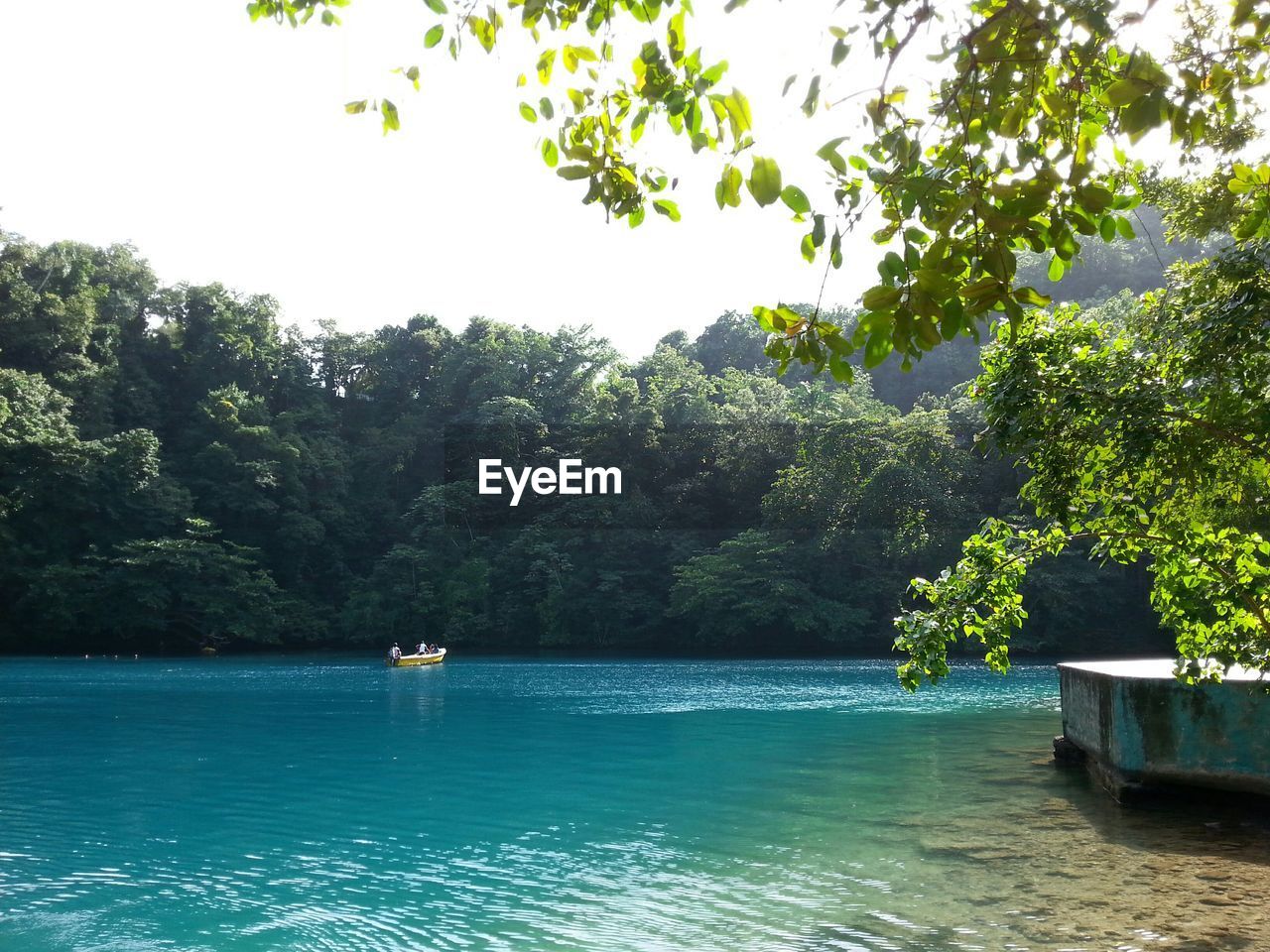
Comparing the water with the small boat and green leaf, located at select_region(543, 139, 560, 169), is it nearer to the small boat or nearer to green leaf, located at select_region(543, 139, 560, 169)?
green leaf, located at select_region(543, 139, 560, 169)

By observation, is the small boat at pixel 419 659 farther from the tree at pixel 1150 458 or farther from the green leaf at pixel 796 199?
the green leaf at pixel 796 199

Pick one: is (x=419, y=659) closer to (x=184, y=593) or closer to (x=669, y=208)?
(x=184, y=593)

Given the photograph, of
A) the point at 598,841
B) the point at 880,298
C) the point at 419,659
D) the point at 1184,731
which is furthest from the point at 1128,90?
the point at 419,659

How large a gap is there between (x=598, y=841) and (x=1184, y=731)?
4.57 meters

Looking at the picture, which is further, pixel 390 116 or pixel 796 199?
pixel 390 116

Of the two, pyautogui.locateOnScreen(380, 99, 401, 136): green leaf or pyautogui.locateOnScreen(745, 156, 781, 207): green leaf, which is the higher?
pyautogui.locateOnScreen(380, 99, 401, 136): green leaf

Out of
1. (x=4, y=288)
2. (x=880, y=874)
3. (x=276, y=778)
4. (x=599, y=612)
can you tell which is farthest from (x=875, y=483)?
(x=4, y=288)

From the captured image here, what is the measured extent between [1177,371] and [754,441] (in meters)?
32.5

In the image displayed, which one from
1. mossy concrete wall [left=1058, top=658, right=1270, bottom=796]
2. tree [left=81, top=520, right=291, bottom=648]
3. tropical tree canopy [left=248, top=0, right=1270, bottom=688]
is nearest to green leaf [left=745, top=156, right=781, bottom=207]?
tropical tree canopy [left=248, top=0, right=1270, bottom=688]

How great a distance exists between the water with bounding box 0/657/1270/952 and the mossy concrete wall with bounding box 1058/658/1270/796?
32 cm

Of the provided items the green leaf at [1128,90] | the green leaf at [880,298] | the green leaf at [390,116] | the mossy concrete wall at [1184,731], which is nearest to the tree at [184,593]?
the mossy concrete wall at [1184,731]

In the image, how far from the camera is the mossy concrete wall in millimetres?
8070

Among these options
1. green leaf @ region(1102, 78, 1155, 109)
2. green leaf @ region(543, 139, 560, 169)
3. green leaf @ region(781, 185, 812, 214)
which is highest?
green leaf @ region(543, 139, 560, 169)

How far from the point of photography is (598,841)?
8.41 m
